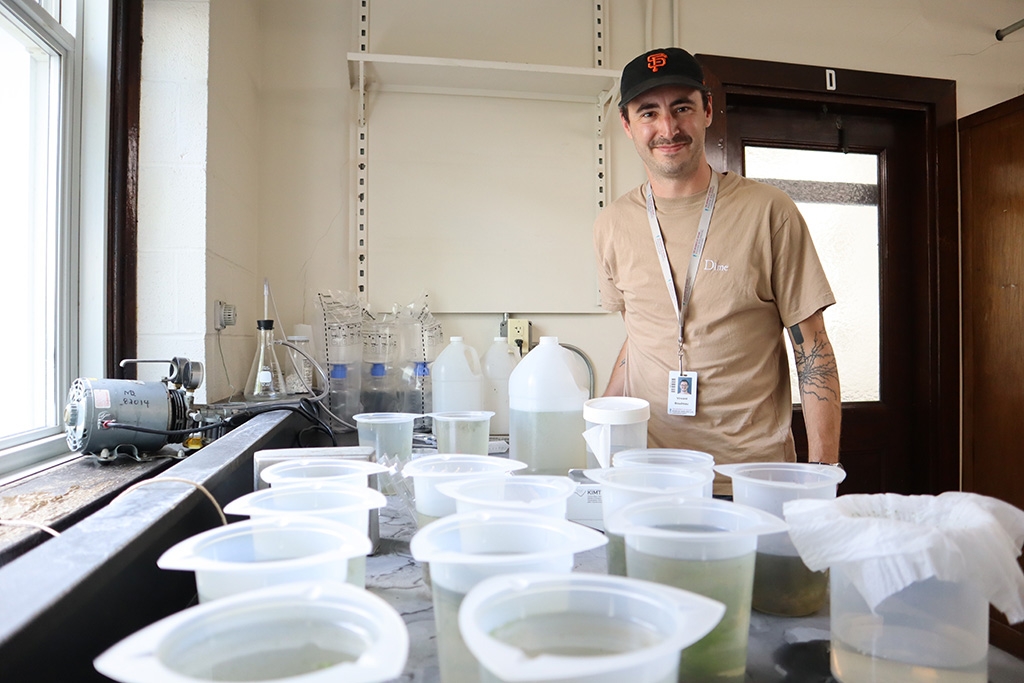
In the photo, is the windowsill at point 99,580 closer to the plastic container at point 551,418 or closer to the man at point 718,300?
the plastic container at point 551,418

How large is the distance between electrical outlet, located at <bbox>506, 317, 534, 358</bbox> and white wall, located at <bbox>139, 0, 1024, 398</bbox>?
52 millimetres

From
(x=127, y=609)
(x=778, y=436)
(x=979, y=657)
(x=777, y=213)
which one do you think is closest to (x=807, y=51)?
(x=777, y=213)

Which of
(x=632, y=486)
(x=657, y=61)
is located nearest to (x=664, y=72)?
(x=657, y=61)

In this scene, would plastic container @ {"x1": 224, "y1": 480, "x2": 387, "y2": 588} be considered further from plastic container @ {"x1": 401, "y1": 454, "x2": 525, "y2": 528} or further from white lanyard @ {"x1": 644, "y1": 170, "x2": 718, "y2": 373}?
white lanyard @ {"x1": 644, "y1": 170, "x2": 718, "y2": 373}

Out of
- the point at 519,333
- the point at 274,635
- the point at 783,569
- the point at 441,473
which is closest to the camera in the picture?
the point at 274,635

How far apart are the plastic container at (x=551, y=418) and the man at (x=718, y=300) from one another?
526 mm

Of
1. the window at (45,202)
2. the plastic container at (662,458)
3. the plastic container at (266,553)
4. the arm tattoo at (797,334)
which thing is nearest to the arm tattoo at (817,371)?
the arm tattoo at (797,334)

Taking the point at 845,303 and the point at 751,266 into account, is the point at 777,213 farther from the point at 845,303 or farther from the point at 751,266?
the point at 845,303

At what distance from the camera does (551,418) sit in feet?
3.48

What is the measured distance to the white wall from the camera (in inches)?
62.1

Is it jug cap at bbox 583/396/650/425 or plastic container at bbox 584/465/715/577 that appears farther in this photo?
jug cap at bbox 583/396/650/425

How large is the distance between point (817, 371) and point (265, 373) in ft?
5.17

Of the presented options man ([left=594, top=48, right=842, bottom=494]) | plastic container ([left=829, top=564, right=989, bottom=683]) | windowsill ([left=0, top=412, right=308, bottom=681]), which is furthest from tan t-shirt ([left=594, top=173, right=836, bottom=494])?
windowsill ([left=0, top=412, right=308, bottom=681])

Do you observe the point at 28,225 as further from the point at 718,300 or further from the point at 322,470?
the point at 718,300
